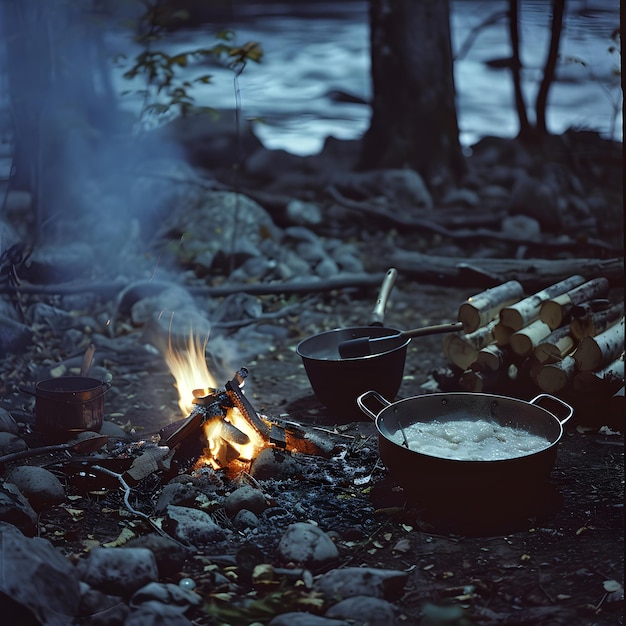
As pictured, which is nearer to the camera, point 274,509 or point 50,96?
point 274,509

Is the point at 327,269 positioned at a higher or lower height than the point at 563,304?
lower

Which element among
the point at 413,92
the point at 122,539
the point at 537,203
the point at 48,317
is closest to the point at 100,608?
the point at 122,539

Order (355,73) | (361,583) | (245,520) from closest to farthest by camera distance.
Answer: (361,583), (245,520), (355,73)

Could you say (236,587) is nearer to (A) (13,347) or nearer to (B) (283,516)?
(B) (283,516)

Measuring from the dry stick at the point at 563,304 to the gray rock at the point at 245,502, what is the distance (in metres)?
2.85

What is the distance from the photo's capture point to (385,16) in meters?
11.4

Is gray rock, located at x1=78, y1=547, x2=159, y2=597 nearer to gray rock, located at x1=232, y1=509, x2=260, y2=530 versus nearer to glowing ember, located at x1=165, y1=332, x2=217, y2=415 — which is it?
gray rock, located at x1=232, y1=509, x2=260, y2=530

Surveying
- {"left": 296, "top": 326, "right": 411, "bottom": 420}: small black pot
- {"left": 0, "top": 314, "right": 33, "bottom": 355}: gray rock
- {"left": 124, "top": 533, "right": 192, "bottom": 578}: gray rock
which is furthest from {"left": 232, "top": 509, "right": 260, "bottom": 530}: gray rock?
{"left": 0, "top": 314, "right": 33, "bottom": 355}: gray rock

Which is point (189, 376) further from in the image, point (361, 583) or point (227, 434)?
point (361, 583)

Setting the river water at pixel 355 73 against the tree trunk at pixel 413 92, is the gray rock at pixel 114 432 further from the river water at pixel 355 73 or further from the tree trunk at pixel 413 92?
the river water at pixel 355 73

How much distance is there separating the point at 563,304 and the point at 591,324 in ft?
0.82

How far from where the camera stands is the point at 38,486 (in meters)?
4.74

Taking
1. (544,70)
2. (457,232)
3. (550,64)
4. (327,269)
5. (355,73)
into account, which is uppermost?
(550,64)

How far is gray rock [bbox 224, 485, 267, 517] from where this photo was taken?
4621 millimetres
